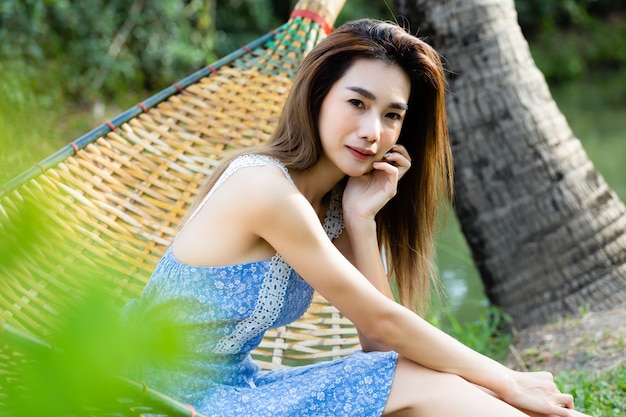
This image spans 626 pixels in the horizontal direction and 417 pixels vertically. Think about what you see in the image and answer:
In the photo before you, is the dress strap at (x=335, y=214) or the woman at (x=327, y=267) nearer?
the woman at (x=327, y=267)

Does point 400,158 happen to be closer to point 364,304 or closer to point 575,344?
point 364,304

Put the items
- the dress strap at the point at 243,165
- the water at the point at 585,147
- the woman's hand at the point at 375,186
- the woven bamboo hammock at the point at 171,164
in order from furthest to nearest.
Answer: the water at the point at 585,147
the woven bamboo hammock at the point at 171,164
the woman's hand at the point at 375,186
the dress strap at the point at 243,165

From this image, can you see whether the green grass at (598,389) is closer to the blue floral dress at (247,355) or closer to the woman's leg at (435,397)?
the woman's leg at (435,397)

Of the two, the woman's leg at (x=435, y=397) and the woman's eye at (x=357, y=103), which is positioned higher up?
the woman's eye at (x=357, y=103)

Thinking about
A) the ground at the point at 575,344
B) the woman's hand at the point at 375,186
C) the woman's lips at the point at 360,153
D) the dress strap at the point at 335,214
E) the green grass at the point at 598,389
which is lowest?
the ground at the point at 575,344

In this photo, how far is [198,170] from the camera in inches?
109

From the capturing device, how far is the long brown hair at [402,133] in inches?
74.0

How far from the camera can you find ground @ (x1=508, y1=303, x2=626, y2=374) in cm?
264

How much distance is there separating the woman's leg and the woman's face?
0.45 m

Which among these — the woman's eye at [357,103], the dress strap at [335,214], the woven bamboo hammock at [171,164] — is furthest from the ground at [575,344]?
the woman's eye at [357,103]

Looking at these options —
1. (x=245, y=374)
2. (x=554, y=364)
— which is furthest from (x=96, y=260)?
(x=554, y=364)

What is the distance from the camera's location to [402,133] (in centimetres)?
208

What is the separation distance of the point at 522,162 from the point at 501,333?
0.65 metres

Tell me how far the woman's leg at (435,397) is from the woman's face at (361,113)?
45 centimetres
